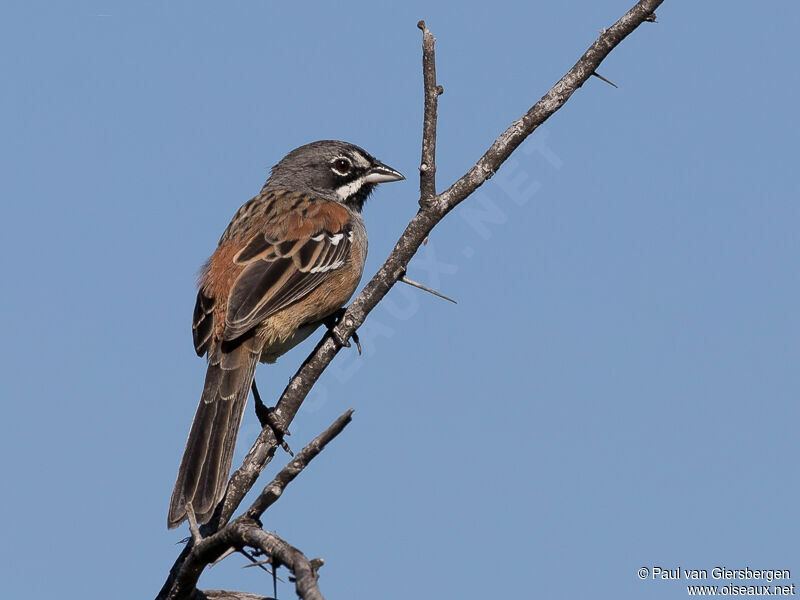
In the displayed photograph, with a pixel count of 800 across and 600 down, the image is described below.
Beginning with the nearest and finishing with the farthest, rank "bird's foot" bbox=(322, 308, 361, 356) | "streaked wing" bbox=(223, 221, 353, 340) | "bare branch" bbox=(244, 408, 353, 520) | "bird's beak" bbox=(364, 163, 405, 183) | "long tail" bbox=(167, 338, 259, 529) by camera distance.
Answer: "bare branch" bbox=(244, 408, 353, 520) → "long tail" bbox=(167, 338, 259, 529) → "bird's foot" bbox=(322, 308, 361, 356) → "streaked wing" bbox=(223, 221, 353, 340) → "bird's beak" bbox=(364, 163, 405, 183)

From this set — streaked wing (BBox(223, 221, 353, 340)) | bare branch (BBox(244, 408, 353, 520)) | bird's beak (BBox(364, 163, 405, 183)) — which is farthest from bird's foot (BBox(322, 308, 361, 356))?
bare branch (BBox(244, 408, 353, 520))

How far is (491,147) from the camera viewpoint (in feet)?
19.4

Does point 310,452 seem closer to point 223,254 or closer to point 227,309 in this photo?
point 227,309

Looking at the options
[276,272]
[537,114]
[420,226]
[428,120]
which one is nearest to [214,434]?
[276,272]

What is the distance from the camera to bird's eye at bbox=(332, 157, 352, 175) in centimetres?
948

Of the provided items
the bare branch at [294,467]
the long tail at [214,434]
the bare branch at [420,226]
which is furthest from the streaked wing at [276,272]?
the bare branch at [294,467]

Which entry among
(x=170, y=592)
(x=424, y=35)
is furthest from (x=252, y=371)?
(x=424, y=35)

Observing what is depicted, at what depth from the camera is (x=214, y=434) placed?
6.66m

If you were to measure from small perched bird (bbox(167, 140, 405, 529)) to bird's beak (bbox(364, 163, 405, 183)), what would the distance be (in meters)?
0.01

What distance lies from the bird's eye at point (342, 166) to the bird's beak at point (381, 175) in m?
0.21

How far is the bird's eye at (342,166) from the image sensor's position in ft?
31.1

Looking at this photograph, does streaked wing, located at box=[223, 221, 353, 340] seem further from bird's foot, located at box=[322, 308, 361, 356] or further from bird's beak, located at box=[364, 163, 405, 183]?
bird's beak, located at box=[364, 163, 405, 183]

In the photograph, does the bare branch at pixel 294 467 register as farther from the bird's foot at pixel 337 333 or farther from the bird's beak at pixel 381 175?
the bird's beak at pixel 381 175

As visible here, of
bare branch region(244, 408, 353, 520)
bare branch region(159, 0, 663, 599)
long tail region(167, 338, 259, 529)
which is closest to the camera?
bare branch region(244, 408, 353, 520)
